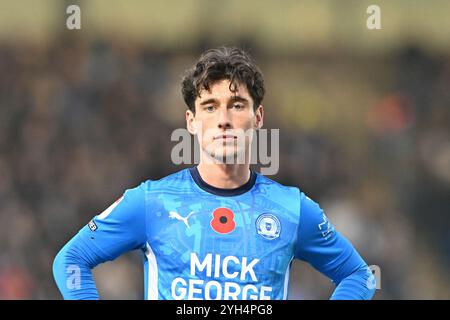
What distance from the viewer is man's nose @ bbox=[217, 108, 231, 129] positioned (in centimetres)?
447

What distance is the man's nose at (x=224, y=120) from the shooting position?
447 cm

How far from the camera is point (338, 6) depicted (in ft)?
43.5

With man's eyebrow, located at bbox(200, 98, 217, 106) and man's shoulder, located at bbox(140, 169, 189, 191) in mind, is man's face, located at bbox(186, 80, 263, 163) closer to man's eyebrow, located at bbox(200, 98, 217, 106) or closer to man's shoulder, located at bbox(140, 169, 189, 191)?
man's eyebrow, located at bbox(200, 98, 217, 106)

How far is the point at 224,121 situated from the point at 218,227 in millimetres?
531

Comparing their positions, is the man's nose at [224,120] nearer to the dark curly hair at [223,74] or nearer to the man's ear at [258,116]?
the dark curly hair at [223,74]

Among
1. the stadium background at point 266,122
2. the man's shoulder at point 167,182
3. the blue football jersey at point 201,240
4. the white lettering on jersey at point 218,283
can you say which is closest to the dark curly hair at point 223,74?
the man's shoulder at point 167,182

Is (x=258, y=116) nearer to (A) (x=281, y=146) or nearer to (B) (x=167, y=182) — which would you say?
(B) (x=167, y=182)

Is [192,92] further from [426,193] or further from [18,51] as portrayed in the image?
[18,51]

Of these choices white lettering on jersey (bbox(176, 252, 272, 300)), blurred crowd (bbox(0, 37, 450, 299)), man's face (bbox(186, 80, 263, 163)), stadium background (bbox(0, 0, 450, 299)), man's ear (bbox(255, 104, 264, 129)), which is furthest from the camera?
stadium background (bbox(0, 0, 450, 299))

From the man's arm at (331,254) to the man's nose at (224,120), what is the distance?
1.91 feet

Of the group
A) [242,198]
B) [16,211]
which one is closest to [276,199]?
[242,198]

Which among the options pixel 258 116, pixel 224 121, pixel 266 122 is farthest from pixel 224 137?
pixel 266 122

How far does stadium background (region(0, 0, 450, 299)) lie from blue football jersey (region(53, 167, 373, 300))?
5957 mm

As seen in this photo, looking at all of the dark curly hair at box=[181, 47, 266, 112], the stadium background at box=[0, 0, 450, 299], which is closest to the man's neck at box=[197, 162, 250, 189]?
the dark curly hair at box=[181, 47, 266, 112]
